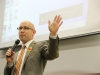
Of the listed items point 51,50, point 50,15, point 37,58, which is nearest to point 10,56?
point 37,58

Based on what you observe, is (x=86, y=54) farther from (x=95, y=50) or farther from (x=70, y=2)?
(x=70, y=2)

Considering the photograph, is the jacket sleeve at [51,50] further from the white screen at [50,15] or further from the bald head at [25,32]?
the white screen at [50,15]

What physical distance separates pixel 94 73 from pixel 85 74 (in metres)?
0.10

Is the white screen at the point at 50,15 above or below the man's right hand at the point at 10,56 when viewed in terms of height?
above

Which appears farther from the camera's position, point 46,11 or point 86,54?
point 46,11

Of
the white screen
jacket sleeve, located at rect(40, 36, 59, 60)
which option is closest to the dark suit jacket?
jacket sleeve, located at rect(40, 36, 59, 60)

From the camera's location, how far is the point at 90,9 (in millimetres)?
2293

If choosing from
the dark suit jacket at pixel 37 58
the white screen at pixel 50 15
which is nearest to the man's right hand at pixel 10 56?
the dark suit jacket at pixel 37 58

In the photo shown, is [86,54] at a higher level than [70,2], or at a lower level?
lower

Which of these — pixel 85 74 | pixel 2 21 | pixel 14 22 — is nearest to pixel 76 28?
pixel 85 74

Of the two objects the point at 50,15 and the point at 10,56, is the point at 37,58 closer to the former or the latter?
the point at 10,56

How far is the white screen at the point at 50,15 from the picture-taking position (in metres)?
2.28

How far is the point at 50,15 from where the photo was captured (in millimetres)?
2672

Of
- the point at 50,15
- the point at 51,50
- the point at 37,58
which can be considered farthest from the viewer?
the point at 50,15
